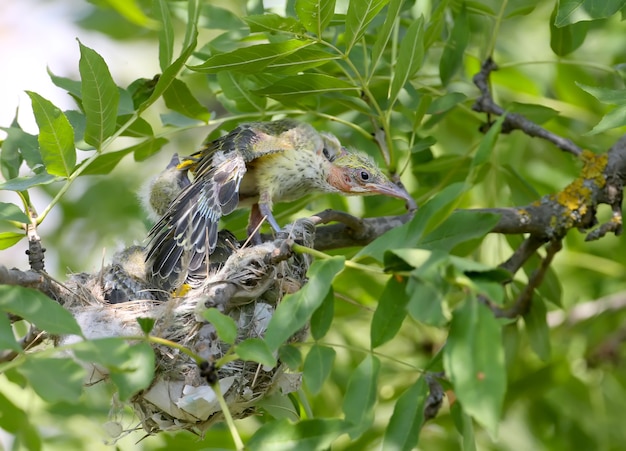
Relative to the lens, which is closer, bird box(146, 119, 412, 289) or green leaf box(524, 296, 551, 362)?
bird box(146, 119, 412, 289)

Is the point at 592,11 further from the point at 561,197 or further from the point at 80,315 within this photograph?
the point at 80,315

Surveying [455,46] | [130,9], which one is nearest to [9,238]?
[130,9]

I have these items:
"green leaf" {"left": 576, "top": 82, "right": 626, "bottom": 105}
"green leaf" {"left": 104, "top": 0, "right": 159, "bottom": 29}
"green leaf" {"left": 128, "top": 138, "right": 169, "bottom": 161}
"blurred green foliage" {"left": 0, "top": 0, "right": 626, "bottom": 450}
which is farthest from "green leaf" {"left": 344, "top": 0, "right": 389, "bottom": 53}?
"green leaf" {"left": 104, "top": 0, "right": 159, "bottom": 29}

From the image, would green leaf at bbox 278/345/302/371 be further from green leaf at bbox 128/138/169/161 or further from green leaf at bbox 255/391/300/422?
green leaf at bbox 128/138/169/161

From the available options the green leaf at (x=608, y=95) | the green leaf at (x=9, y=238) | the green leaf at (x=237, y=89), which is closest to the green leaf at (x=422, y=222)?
the green leaf at (x=608, y=95)

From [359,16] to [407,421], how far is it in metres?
1.10

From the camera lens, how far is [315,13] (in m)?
2.49

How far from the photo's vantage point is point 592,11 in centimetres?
266

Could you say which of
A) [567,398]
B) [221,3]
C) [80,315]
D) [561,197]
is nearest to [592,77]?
[561,197]

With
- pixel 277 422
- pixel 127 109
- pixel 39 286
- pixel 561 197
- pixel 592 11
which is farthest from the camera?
pixel 561 197

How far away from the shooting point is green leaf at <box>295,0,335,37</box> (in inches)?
96.8

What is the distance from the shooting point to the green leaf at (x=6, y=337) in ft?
6.33

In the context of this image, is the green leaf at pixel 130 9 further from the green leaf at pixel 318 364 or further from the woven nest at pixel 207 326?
the green leaf at pixel 318 364

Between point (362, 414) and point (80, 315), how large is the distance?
1.08m
